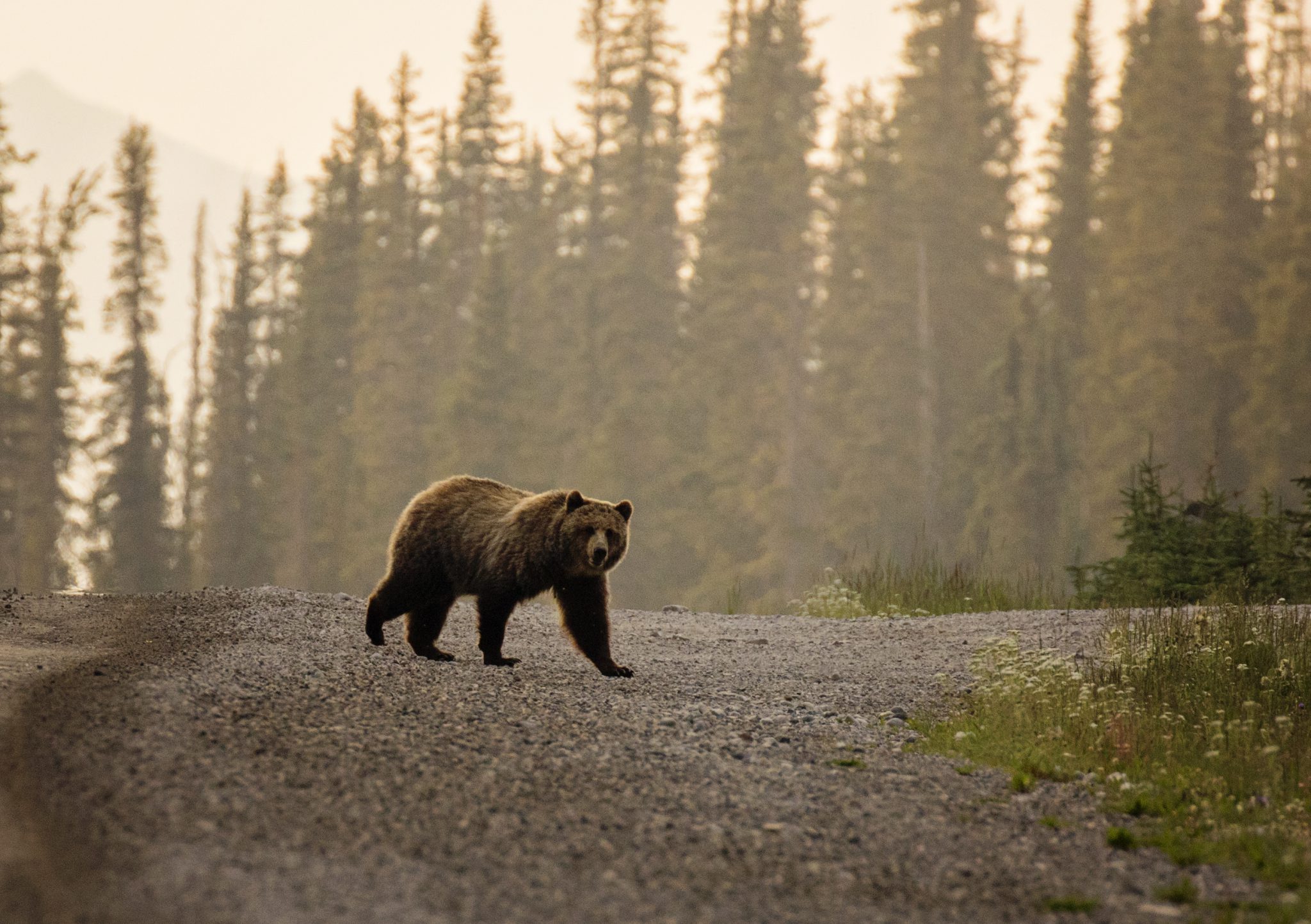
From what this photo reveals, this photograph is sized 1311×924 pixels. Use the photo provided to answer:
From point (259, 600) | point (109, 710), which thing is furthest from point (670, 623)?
point (109, 710)

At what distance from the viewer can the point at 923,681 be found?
1041 cm

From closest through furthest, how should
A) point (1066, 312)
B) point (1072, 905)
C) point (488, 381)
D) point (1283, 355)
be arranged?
point (1072, 905) → point (1283, 355) → point (488, 381) → point (1066, 312)

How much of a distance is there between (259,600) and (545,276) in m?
41.2

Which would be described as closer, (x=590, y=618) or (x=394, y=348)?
(x=590, y=618)

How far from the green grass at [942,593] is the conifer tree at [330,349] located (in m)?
36.1

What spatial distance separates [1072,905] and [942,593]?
459 inches

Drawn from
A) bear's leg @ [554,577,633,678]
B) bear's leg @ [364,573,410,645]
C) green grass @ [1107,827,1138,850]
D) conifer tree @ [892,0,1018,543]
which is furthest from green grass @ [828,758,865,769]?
conifer tree @ [892,0,1018,543]

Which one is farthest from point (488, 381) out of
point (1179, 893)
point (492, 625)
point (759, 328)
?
point (1179, 893)

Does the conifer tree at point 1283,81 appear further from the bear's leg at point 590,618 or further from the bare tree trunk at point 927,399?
the bear's leg at point 590,618

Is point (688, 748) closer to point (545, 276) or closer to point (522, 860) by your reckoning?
point (522, 860)

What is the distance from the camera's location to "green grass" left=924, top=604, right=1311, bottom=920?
582 cm

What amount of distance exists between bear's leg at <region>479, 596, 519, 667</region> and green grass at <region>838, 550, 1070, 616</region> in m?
6.90

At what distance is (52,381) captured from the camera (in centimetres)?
4466

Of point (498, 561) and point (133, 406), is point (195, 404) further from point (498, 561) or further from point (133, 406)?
point (498, 561)
